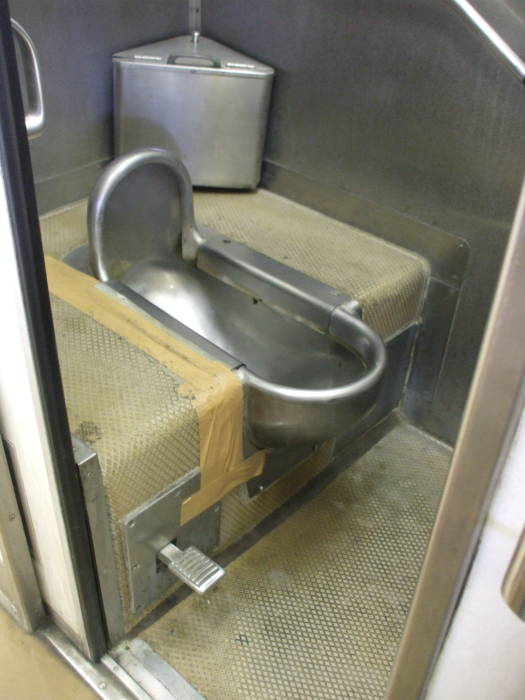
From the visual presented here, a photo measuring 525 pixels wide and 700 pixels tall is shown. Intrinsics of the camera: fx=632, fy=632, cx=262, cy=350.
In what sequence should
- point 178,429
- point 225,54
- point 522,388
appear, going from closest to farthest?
point 522,388, point 178,429, point 225,54

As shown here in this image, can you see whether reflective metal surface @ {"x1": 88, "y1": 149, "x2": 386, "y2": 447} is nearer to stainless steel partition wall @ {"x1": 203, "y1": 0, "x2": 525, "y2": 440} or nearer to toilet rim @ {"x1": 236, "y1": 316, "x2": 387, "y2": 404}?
toilet rim @ {"x1": 236, "y1": 316, "x2": 387, "y2": 404}

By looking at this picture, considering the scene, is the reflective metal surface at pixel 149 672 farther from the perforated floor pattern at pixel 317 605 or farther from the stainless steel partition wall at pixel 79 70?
the stainless steel partition wall at pixel 79 70

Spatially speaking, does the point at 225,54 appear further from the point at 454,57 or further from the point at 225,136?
the point at 454,57

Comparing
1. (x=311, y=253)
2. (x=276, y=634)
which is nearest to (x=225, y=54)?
(x=311, y=253)

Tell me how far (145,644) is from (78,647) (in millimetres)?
114

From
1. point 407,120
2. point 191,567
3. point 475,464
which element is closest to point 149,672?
point 191,567

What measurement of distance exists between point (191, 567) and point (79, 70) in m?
1.14

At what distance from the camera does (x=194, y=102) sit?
1550mm

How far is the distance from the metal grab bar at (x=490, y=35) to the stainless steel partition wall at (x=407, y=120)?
0.26 ft

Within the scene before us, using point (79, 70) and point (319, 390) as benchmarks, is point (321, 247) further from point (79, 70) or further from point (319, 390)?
point (79, 70)

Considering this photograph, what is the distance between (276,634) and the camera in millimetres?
1164

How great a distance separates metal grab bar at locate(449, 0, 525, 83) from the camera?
109 cm

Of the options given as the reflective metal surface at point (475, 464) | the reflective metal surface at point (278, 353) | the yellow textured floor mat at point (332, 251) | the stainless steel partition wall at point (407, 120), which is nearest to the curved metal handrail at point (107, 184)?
the reflective metal surface at point (278, 353)

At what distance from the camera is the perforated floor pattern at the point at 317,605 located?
3.62 ft
